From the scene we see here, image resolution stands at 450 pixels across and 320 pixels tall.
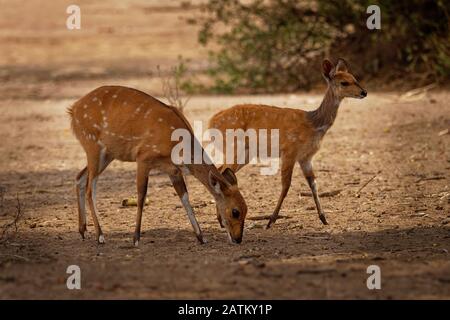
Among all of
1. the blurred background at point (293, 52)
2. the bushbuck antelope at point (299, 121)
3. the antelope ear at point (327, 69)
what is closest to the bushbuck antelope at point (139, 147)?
the bushbuck antelope at point (299, 121)

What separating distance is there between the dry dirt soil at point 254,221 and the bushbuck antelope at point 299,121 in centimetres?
54

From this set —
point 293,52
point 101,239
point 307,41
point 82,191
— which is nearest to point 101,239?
point 101,239

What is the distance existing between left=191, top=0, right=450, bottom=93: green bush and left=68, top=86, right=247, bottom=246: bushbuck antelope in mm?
8666

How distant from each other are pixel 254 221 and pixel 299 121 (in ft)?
3.67

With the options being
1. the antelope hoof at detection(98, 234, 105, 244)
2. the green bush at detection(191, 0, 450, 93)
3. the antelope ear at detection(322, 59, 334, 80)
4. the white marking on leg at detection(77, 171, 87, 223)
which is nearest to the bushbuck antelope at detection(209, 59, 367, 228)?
the antelope ear at detection(322, 59, 334, 80)

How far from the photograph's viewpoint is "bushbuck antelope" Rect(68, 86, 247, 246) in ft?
29.0

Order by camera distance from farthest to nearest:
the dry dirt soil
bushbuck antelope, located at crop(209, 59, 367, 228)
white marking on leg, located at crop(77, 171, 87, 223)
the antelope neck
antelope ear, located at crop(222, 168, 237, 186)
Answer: the antelope neck
bushbuck antelope, located at crop(209, 59, 367, 228)
white marking on leg, located at crop(77, 171, 87, 223)
antelope ear, located at crop(222, 168, 237, 186)
the dry dirt soil

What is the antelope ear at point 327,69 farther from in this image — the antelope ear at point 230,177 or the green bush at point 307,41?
the green bush at point 307,41

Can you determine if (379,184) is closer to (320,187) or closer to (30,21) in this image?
(320,187)

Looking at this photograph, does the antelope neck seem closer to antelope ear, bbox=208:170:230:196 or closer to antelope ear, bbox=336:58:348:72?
antelope ear, bbox=336:58:348:72

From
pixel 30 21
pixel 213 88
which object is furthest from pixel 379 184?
pixel 30 21

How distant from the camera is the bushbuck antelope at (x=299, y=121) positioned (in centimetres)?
997

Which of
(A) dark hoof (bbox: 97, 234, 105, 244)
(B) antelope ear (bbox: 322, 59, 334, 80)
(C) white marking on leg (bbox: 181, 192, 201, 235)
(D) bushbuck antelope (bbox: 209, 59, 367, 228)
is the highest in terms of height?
(B) antelope ear (bbox: 322, 59, 334, 80)

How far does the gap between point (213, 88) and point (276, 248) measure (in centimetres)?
996
